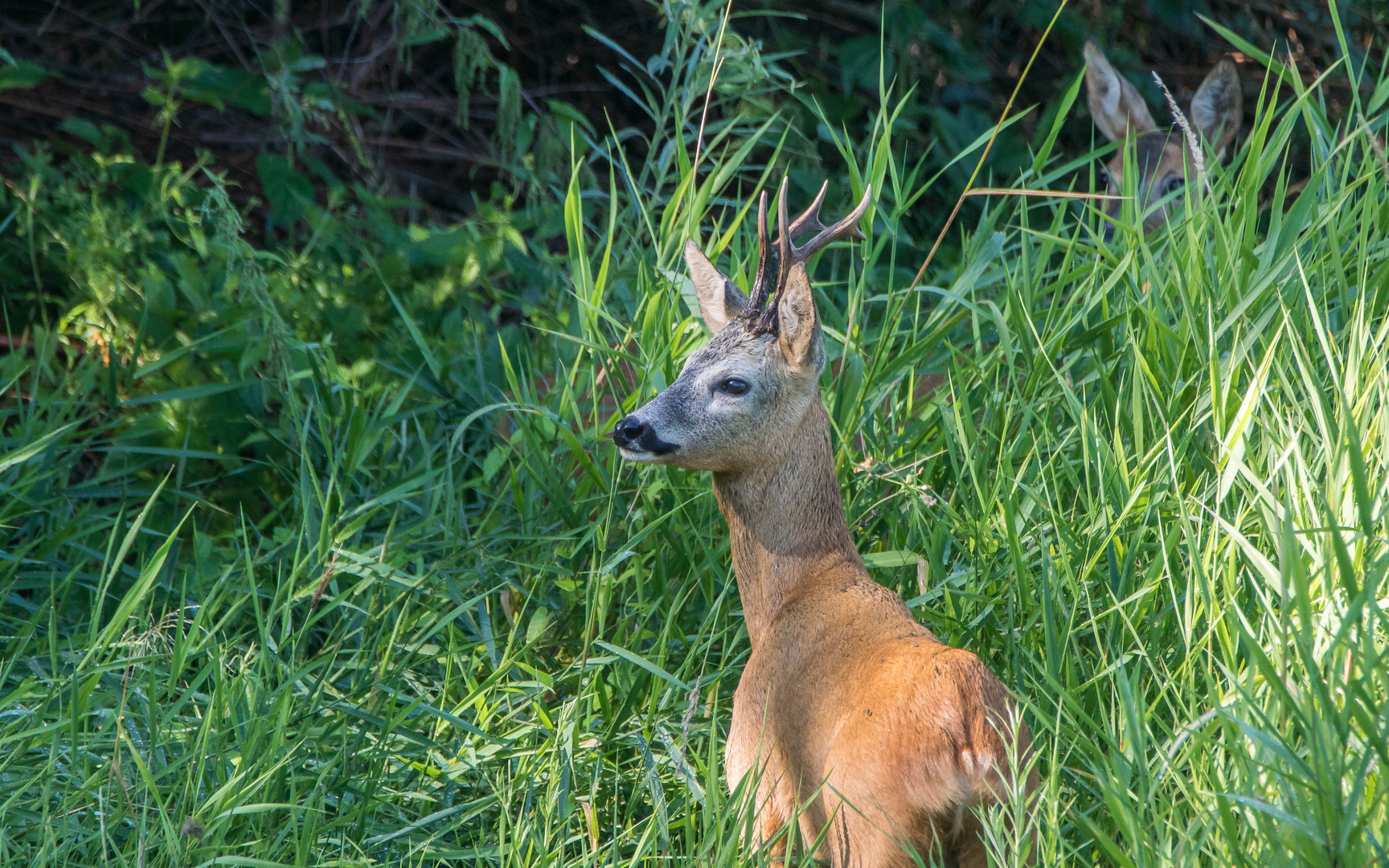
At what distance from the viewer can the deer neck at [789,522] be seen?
8.23ft

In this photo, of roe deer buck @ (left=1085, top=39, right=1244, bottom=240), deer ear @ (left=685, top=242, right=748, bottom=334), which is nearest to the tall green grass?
deer ear @ (left=685, top=242, right=748, bottom=334)

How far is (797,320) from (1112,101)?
2890mm

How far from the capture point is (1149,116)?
4.99 meters

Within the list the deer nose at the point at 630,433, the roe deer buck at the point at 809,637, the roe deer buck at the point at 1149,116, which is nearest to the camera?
the roe deer buck at the point at 809,637

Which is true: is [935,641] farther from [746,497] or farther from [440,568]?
[440,568]

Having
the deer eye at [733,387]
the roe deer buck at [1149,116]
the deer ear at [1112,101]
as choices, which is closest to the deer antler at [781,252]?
the deer eye at [733,387]

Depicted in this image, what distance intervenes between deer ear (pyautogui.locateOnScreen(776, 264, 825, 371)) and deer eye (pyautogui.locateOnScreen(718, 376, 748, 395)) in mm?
97

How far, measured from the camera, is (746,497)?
8.34 feet

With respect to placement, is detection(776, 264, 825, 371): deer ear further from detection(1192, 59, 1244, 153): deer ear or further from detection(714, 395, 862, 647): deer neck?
detection(1192, 59, 1244, 153): deer ear

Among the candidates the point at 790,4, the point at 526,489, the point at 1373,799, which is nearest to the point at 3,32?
the point at 790,4

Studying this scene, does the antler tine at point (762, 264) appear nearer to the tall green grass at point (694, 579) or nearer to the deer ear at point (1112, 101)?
the tall green grass at point (694, 579)

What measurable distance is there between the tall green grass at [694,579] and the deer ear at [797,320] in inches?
20.1

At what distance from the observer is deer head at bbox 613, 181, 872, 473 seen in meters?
2.45

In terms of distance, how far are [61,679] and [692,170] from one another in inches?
69.6
